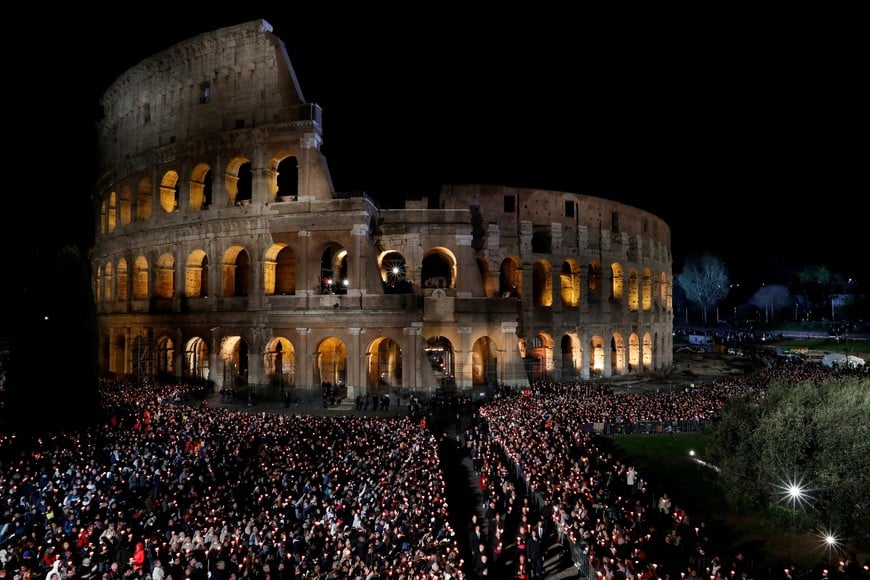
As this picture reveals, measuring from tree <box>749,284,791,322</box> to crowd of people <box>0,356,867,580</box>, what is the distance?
85714 mm

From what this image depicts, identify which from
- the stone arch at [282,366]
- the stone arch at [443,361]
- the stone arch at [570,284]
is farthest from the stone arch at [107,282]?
the stone arch at [570,284]

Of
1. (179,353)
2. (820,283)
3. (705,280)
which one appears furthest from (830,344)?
(179,353)

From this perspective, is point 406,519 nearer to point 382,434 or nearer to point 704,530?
point 382,434

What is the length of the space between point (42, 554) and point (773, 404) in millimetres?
19763

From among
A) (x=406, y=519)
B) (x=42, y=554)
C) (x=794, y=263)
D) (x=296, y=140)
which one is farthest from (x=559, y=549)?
(x=794, y=263)

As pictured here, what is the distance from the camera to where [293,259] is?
3856cm

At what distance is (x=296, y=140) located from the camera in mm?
33375

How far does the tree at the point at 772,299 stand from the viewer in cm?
9119

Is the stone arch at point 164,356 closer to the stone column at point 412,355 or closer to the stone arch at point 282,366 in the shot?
the stone arch at point 282,366

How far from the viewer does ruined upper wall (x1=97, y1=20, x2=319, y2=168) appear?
112ft

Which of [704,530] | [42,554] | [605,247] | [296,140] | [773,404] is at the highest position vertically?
[296,140]

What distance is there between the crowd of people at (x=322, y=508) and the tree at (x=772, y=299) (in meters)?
85.7

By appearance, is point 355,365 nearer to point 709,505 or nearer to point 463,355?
point 463,355

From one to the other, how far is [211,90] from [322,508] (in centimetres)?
3137
